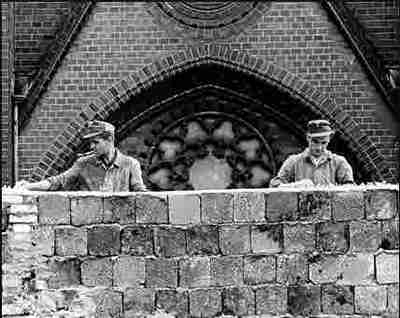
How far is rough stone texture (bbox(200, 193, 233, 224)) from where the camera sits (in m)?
8.92

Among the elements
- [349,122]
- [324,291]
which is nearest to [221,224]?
[324,291]

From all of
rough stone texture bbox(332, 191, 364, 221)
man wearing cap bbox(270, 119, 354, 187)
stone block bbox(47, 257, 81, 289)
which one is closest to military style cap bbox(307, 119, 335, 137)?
man wearing cap bbox(270, 119, 354, 187)

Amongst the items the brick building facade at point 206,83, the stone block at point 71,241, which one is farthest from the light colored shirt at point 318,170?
the brick building facade at point 206,83

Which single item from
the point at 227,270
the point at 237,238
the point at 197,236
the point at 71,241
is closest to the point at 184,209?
the point at 197,236

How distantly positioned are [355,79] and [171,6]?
2.73 metres

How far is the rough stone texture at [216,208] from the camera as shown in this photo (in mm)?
8922

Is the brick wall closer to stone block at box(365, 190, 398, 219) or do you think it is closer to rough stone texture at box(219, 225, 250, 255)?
stone block at box(365, 190, 398, 219)

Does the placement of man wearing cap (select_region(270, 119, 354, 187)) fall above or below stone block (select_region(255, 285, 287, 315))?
above

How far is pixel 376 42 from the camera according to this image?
15578mm

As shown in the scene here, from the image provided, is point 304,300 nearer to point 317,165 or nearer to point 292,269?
point 292,269

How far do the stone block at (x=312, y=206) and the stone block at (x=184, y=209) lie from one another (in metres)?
0.84

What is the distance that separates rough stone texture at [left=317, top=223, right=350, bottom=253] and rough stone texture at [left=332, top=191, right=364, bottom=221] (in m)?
0.08

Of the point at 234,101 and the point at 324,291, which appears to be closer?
the point at 324,291

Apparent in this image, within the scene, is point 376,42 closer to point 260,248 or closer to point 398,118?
point 398,118
